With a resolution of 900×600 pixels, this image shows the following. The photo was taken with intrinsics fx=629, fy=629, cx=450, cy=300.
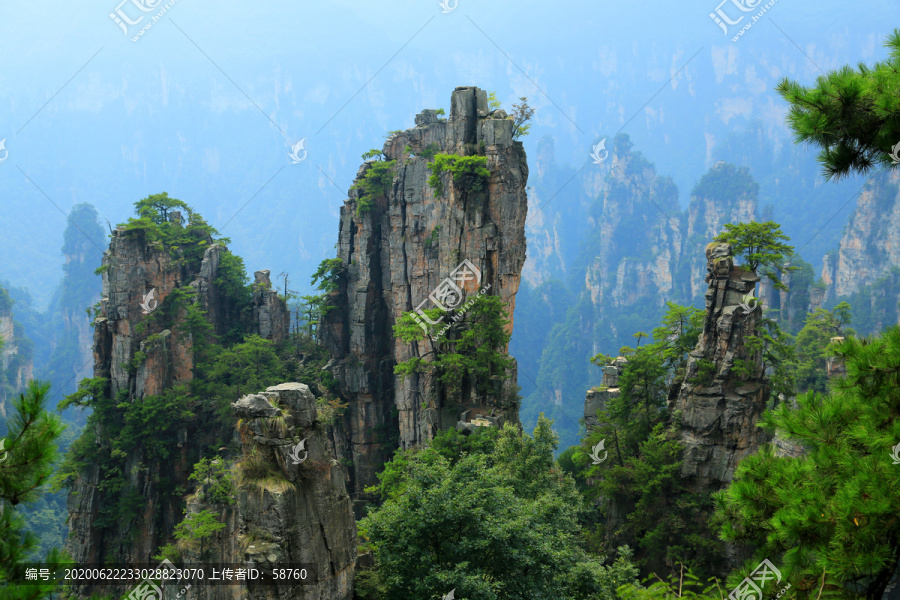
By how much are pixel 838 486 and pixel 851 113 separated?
340 centimetres

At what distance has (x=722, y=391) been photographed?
64.1ft

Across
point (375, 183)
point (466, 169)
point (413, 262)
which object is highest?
point (375, 183)

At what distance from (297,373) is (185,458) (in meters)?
6.40

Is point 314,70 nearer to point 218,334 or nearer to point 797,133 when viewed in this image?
point 218,334

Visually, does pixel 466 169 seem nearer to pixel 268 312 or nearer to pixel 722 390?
pixel 722 390

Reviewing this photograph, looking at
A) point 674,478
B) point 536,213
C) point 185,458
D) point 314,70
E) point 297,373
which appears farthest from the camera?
point 314,70

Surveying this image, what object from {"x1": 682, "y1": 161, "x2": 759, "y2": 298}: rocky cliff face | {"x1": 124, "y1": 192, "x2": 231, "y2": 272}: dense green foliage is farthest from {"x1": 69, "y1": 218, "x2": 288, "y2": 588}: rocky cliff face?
{"x1": 682, "y1": 161, "x2": 759, "y2": 298}: rocky cliff face

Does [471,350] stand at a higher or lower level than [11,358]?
lower

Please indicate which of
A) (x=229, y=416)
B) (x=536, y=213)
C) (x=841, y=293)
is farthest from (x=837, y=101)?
(x=536, y=213)

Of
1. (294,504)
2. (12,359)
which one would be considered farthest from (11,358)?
(294,504)

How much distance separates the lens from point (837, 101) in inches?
229

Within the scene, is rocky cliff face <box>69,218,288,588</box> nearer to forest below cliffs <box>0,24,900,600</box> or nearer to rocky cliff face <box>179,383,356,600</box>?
forest below cliffs <box>0,24,900,600</box>

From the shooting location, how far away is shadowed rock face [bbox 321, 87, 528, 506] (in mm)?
23484

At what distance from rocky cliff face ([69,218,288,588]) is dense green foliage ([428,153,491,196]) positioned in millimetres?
14299
